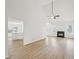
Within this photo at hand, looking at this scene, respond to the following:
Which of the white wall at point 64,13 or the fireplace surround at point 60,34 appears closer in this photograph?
the white wall at point 64,13

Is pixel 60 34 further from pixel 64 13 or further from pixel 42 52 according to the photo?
pixel 42 52

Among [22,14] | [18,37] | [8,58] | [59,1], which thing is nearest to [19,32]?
[18,37]

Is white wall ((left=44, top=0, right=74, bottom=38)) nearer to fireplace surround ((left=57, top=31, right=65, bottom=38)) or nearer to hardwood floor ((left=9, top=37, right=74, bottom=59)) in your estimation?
fireplace surround ((left=57, top=31, right=65, bottom=38))

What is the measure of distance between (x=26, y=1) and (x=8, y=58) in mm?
4489

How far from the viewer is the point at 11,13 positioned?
651cm

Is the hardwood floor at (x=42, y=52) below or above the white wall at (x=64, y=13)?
below

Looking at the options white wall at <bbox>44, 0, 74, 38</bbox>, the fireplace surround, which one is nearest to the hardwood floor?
white wall at <bbox>44, 0, 74, 38</bbox>

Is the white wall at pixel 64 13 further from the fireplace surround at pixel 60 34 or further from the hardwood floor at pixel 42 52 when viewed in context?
the hardwood floor at pixel 42 52

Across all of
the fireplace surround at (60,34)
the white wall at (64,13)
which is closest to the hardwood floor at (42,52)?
the white wall at (64,13)

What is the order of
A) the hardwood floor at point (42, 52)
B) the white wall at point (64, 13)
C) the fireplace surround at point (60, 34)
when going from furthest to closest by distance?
the fireplace surround at point (60, 34), the white wall at point (64, 13), the hardwood floor at point (42, 52)

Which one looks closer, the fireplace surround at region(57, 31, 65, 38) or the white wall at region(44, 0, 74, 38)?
the white wall at region(44, 0, 74, 38)

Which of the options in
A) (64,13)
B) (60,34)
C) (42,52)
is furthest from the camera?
(60,34)

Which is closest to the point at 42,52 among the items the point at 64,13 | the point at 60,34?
the point at 64,13

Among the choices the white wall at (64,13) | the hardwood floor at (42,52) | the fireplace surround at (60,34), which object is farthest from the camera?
the fireplace surround at (60,34)
